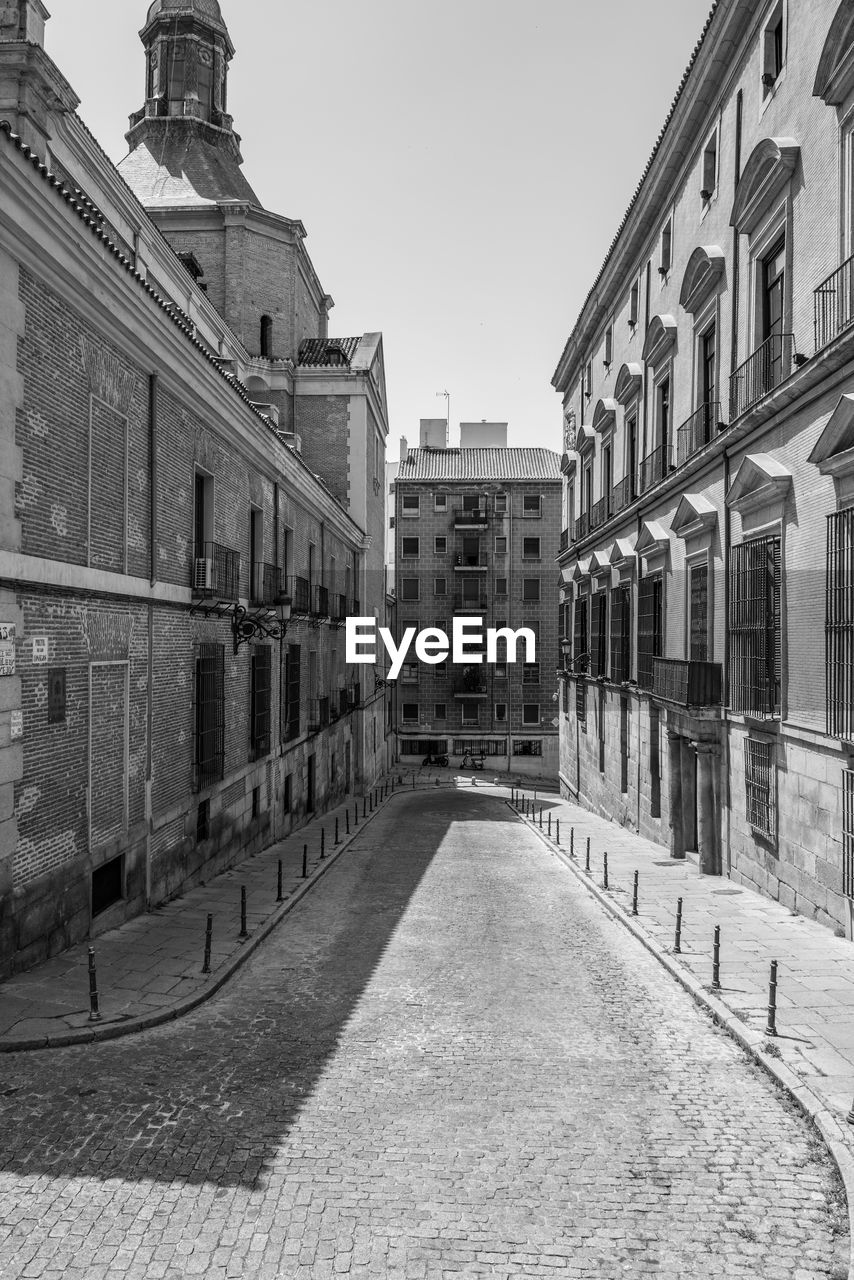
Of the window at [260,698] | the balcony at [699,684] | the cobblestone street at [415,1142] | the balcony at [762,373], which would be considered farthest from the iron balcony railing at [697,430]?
the cobblestone street at [415,1142]

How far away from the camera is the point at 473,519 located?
→ 5406cm

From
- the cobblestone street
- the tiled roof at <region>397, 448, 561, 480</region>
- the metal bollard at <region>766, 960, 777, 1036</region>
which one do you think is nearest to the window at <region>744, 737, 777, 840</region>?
the cobblestone street

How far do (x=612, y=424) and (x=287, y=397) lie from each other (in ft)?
47.1

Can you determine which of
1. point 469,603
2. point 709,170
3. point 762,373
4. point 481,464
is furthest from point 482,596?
point 762,373

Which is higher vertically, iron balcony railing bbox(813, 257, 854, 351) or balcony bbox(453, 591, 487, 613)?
iron balcony railing bbox(813, 257, 854, 351)

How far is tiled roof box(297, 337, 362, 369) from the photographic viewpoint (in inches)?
1513

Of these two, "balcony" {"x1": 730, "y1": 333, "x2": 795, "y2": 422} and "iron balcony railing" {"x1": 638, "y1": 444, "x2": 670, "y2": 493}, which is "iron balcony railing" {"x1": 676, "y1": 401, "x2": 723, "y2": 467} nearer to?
"balcony" {"x1": 730, "y1": 333, "x2": 795, "y2": 422}

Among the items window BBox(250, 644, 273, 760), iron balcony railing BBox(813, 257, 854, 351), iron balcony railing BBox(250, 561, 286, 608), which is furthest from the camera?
iron balcony railing BBox(250, 561, 286, 608)

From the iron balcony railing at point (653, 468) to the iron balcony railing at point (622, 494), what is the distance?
1.02m

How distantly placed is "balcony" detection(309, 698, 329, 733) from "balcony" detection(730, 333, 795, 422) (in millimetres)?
15445

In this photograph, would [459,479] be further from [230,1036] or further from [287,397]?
[230,1036]

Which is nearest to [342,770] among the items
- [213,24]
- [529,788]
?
[529,788]

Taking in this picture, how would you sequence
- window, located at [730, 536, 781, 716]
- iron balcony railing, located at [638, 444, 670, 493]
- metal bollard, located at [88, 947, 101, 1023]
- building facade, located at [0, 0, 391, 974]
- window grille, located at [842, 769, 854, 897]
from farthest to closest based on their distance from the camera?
1. iron balcony railing, located at [638, 444, 670, 493]
2. window, located at [730, 536, 781, 716]
3. window grille, located at [842, 769, 854, 897]
4. building facade, located at [0, 0, 391, 974]
5. metal bollard, located at [88, 947, 101, 1023]

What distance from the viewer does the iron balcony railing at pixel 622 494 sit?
26.7 m
